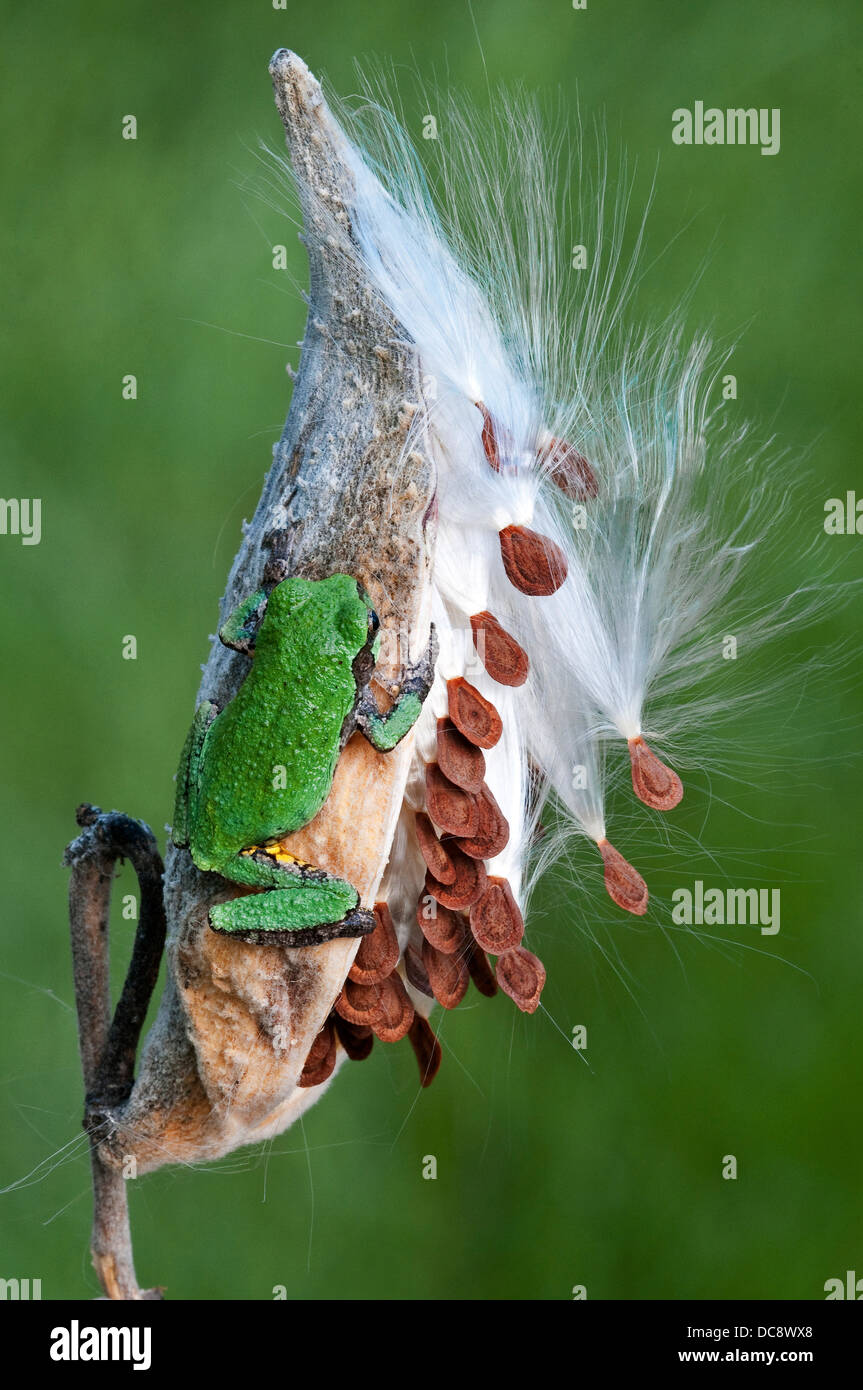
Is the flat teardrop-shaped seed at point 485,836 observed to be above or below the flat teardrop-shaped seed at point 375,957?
above

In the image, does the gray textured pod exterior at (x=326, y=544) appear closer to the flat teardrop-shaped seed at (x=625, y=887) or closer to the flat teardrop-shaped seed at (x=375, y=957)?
the flat teardrop-shaped seed at (x=375, y=957)

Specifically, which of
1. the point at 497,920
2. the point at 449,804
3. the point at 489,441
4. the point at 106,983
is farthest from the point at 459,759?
the point at 106,983

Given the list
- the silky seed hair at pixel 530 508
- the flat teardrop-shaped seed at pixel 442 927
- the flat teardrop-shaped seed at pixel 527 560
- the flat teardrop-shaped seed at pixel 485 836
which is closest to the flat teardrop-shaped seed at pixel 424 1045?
the silky seed hair at pixel 530 508

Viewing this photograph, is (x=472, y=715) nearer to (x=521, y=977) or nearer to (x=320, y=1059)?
(x=521, y=977)

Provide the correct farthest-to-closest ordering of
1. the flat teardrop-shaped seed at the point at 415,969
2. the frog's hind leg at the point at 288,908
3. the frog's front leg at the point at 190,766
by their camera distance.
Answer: the flat teardrop-shaped seed at the point at 415,969
the frog's front leg at the point at 190,766
the frog's hind leg at the point at 288,908

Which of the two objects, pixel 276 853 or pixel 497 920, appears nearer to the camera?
pixel 276 853

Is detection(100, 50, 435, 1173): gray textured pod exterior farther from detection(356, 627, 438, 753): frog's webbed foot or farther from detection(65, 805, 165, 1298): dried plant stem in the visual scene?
detection(65, 805, 165, 1298): dried plant stem

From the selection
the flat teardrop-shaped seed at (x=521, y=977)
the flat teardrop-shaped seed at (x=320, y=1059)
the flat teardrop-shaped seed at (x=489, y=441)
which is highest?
the flat teardrop-shaped seed at (x=489, y=441)

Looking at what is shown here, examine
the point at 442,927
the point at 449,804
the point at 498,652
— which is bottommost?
the point at 442,927
